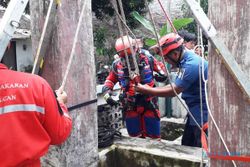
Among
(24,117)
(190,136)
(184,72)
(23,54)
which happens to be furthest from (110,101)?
(23,54)

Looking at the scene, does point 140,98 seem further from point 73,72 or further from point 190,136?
point 73,72

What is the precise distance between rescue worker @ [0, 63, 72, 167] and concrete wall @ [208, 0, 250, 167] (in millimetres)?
966

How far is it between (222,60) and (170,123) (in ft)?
20.4

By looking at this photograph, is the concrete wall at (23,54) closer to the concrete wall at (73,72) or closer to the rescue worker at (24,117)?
the concrete wall at (73,72)

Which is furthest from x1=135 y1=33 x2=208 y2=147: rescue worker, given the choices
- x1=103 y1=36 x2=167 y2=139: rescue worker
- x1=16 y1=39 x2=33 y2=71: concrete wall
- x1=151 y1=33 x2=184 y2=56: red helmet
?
x1=16 y1=39 x2=33 y2=71: concrete wall

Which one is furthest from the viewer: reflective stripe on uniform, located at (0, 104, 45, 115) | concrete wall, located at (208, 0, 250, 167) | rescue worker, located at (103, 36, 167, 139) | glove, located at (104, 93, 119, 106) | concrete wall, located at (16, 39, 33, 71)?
concrete wall, located at (16, 39, 33, 71)

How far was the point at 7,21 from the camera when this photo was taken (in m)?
1.59

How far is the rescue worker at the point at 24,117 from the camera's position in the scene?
5.80 feet

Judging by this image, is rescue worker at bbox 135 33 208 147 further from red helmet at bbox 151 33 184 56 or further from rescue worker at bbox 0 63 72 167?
rescue worker at bbox 0 63 72 167

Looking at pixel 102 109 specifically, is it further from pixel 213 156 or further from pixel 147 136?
pixel 213 156

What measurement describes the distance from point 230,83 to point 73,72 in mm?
1721

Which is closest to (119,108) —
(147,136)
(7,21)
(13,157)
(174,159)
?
(147,136)

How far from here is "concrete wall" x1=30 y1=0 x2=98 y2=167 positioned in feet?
9.05

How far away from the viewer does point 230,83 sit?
1557 millimetres
